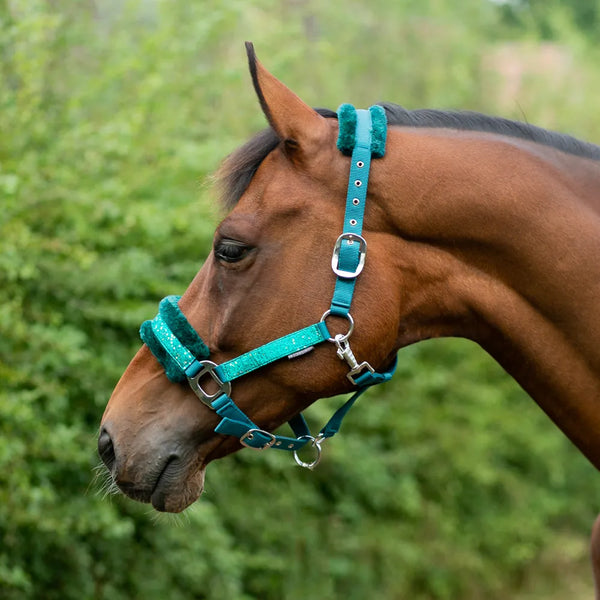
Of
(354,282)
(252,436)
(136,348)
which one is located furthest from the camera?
(136,348)

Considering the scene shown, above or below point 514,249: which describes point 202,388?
below

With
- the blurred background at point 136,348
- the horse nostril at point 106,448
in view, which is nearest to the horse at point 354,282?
the horse nostril at point 106,448

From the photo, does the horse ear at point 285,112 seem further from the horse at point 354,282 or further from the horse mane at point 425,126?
the horse mane at point 425,126

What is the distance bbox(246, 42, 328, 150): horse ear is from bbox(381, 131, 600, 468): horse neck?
241mm

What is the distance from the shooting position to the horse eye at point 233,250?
219 centimetres

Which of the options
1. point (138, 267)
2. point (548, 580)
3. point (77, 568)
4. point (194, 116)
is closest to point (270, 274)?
point (138, 267)

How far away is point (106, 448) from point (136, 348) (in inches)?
81.9

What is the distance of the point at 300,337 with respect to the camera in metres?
2.15

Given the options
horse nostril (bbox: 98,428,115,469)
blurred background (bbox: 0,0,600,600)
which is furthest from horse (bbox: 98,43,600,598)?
blurred background (bbox: 0,0,600,600)

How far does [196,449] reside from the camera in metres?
2.25

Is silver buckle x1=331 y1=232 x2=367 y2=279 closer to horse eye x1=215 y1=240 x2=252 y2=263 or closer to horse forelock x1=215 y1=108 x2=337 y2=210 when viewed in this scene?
horse eye x1=215 y1=240 x2=252 y2=263

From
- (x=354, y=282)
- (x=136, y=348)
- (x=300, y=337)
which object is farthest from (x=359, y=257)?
(x=136, y=348)

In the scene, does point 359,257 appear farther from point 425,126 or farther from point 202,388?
point 202,388

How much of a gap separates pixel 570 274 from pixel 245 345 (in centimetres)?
94
